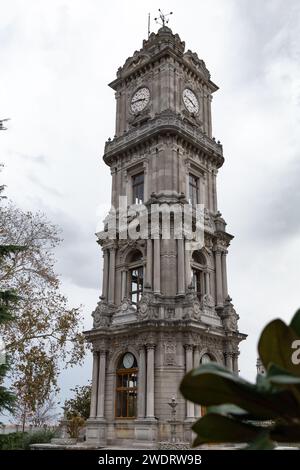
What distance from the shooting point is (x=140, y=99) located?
3272 centimetres

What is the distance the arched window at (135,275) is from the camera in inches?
1139

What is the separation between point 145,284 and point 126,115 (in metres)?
12.9

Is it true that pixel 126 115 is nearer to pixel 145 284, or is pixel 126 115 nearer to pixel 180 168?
pixel 180 168

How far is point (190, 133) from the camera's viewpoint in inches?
1198

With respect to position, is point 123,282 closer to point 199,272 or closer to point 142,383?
point 199,272

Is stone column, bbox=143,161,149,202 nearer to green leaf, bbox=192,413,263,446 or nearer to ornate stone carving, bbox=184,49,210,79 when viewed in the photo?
ornate stone carving, bbox=184,49,210,79

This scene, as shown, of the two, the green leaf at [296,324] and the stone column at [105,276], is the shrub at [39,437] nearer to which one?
the stone column at [105,276]

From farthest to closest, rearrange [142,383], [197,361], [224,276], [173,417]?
[224,276] < [197,361] < [142,383] < [173,417]

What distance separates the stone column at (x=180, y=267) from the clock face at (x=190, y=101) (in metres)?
10.3

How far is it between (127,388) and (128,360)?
144 centimetres

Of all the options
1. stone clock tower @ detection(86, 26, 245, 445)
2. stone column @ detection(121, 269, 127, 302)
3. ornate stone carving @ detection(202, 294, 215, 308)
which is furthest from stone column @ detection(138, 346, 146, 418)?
ornate stone carving @ detection(202, 294, 215, 308)

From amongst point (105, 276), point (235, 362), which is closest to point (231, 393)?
point (235, 362)

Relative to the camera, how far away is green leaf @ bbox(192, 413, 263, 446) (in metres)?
2.30

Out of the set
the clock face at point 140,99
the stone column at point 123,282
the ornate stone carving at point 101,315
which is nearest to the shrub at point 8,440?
the ornate stone carving at point 101,315
